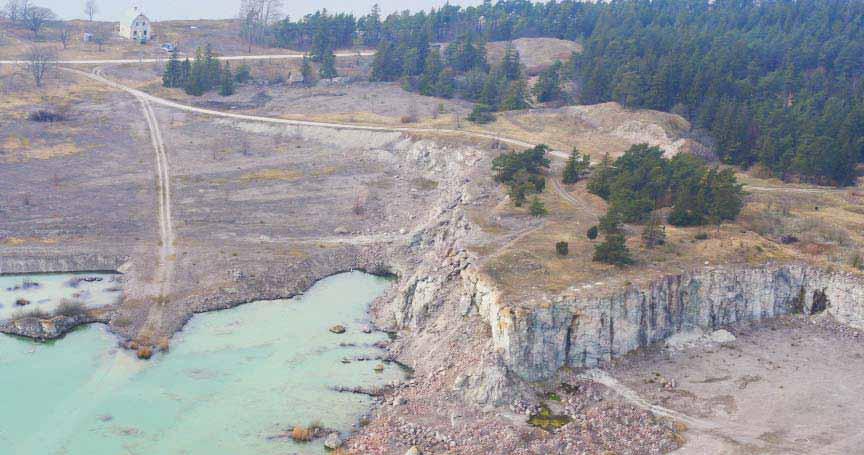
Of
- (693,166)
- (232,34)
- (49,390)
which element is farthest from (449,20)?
(49,390)

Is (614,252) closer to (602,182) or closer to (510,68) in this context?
(602,182)

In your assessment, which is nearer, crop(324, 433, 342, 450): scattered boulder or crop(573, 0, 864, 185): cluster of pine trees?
crop(324, 433, 342, 450): scattered boulder

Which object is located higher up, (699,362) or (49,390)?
(699,362)

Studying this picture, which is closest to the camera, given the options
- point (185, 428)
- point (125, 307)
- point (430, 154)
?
point (185, 428)

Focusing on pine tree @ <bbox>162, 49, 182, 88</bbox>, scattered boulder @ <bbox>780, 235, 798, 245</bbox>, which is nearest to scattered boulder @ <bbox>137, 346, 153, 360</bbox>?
scattered boulder @ <bbox>780, 235, 798, 245</bbox>

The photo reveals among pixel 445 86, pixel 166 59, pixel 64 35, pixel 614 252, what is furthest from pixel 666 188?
pixel 64 35

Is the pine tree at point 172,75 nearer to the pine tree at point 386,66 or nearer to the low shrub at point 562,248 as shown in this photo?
the pine tree at point 386,66

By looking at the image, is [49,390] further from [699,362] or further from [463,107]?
[463,107]

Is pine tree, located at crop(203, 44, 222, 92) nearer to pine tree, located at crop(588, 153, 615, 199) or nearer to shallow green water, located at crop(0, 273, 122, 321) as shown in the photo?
shallow green water, located at crop(0, 273, 122, 321)
